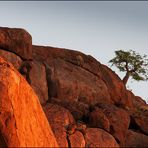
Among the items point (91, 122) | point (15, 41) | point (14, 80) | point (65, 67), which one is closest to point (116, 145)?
point (91, 122)

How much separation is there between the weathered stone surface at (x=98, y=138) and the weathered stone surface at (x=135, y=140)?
4033 mm

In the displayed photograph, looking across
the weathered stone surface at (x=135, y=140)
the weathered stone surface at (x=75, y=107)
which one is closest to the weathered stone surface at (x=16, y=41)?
the weathered stone surface at (x=75, y=107)

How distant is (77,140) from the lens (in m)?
23.9

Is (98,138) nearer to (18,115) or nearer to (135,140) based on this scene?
(135,140)

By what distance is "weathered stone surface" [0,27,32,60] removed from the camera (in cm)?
2856

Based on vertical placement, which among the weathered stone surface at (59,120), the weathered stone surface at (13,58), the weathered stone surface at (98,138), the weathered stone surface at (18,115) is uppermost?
the weathered stone surface at (18,115)

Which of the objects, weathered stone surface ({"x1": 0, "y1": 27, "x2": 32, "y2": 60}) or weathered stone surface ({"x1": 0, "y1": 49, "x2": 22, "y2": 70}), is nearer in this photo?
weathered stone surface ({"x1": 0, "y1": 49, "x2": 22, "y2": 70})

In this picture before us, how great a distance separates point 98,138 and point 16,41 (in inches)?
400

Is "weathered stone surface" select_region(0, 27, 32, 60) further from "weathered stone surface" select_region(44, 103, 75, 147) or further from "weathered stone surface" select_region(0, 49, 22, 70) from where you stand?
"weathered stone surface" select_region(44, 103, 75, 147)

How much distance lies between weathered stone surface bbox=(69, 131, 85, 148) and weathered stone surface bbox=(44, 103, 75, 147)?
440mm

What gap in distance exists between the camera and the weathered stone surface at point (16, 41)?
93.7 feet

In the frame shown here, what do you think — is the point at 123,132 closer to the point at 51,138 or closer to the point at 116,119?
the point at 116,119

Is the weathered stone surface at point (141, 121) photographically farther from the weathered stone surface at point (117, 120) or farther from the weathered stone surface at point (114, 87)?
the weathered stone surface at point (117, 120)

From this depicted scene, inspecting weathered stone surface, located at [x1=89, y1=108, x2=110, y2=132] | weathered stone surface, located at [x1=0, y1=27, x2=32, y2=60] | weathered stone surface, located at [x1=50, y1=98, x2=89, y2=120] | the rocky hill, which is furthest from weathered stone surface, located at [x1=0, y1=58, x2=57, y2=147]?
weathered stone surface, located at [x1=0, y1=27, x2=32, y2=60]
